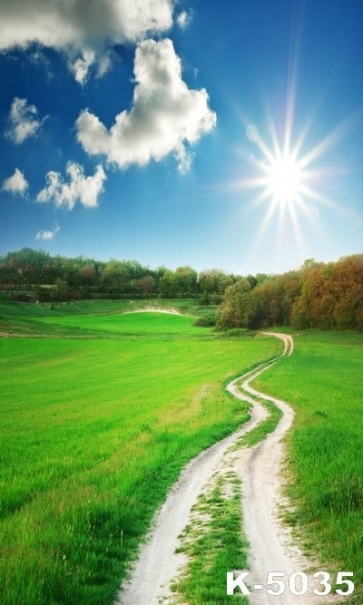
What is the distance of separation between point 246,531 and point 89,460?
7.58 meters

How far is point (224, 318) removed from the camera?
128 m

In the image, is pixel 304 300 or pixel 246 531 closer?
pixel 246 531

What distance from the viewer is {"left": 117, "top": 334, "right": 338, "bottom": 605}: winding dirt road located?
8117 millimetres

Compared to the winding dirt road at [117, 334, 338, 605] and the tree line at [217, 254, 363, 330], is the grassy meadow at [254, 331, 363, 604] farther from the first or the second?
the tree line at [217, 254, 363, 330]

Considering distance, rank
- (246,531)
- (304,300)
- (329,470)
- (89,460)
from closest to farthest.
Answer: (246,531)
(329,470)
(89,460)
(304,300)

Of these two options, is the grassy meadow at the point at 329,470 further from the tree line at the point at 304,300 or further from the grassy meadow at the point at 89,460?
the tree line at the point at 304,300

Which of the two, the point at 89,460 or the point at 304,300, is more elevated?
the point at 304,300

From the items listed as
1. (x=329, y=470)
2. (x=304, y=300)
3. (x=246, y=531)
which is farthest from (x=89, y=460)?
(x=304, y=300)

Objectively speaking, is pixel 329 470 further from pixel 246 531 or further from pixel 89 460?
A: pixel 89 460

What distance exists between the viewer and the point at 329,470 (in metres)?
13.6

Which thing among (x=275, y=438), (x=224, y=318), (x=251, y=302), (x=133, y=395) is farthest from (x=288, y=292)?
(x=275, y=438)

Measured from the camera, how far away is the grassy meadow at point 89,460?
8328 mm

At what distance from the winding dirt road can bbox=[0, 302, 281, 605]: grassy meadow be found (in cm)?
38

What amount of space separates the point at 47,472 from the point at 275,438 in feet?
33.2
